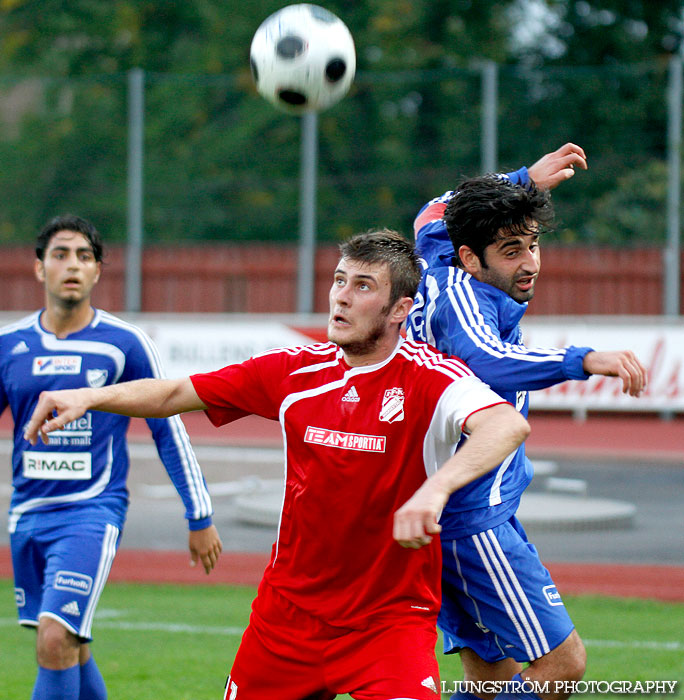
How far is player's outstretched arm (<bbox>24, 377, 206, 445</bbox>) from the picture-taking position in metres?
3.63

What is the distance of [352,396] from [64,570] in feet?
5.85

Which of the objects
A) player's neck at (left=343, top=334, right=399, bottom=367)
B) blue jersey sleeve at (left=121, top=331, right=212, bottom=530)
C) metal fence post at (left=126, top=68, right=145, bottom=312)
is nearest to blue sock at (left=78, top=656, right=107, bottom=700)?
blue jersey sleeve at (left=121, top=331, right=212, bottom=530)

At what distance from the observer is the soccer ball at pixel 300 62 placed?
5.64m

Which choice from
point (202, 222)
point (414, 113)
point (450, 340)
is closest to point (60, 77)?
point (202, 222)

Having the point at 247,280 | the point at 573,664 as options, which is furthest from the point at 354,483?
the point at 247,280

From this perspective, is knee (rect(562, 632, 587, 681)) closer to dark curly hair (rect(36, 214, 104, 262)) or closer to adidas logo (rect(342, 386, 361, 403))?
adidas logo (rect(342, 386, 361, 403))

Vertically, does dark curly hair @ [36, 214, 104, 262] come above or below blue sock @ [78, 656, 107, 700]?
above

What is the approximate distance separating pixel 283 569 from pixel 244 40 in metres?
24.1

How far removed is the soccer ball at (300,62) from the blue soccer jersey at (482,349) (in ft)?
4.53

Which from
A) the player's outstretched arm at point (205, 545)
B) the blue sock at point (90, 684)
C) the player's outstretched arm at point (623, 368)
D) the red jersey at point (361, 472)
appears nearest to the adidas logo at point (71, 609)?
the blue sock at point (90, 684)

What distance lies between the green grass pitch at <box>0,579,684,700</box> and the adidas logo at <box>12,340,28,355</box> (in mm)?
1706

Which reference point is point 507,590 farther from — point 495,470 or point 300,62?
point 300,62

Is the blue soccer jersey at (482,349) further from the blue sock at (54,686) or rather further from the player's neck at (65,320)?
the player's neck at (65,320)

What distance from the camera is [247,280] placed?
22625 mm
